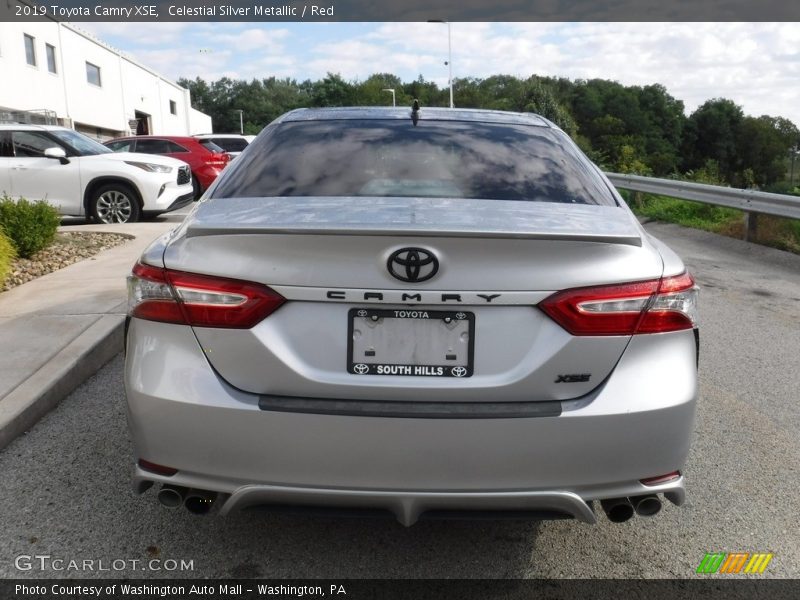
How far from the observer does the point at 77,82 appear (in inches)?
1474

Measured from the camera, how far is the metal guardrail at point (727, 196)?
9672 millimetres

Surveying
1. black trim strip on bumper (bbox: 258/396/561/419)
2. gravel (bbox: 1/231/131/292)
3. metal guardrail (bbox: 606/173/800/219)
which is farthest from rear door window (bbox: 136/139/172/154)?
black trim strip on bumper (bbox: 258/396/561/419)

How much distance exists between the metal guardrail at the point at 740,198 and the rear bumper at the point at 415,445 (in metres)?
8.37

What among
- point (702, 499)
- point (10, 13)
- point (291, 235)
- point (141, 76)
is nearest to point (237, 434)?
Answer: point (291, 235)

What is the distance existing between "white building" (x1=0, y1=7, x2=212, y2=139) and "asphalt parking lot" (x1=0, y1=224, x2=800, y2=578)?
22951 mm

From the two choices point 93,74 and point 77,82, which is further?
point 93,74

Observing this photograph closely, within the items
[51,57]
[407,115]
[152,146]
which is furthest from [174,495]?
[51,57]

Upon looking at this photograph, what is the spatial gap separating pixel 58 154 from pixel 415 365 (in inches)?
476

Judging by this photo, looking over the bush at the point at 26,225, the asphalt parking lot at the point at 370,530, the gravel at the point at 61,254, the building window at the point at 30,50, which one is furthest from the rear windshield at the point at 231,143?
the asphalt parking lot at the point at 370,530

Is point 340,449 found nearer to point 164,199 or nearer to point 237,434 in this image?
point 237,434

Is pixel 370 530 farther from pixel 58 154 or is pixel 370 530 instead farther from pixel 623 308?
pixel 58 154

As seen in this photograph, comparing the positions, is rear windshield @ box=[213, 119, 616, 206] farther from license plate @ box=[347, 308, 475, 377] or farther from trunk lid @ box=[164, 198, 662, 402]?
license plate @ box=[347, 308, 475, 377]

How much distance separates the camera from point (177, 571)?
2729 millimetres

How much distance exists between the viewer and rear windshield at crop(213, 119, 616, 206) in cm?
285
